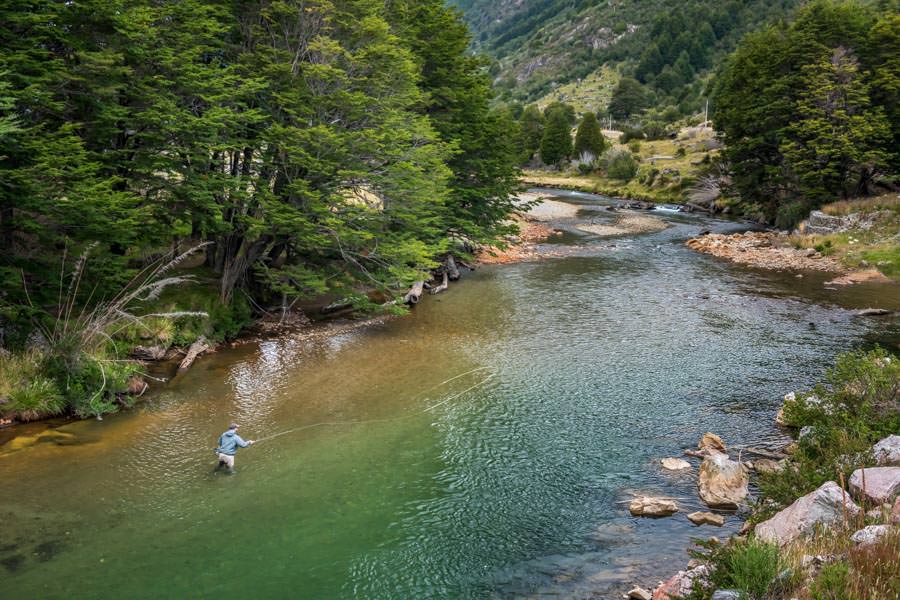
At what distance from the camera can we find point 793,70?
49.3 metres

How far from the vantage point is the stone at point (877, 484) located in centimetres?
1010

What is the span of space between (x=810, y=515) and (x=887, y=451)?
10.8 feet

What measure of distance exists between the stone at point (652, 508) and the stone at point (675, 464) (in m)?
1.71

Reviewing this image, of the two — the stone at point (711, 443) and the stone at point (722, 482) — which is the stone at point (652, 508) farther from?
the stone at point (711, 443)

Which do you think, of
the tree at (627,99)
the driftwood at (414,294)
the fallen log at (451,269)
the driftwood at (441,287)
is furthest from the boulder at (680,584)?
the tree at (627,99)

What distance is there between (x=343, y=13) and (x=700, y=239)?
3401 cm

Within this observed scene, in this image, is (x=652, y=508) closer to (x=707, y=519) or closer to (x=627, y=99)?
(x=707, y=519)

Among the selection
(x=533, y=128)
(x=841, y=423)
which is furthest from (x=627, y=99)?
(x=841, y=423)

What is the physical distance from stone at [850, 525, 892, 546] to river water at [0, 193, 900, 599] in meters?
3.73

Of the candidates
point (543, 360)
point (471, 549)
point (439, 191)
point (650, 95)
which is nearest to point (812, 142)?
point (439, 191)

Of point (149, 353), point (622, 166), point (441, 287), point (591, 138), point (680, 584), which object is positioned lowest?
point (680, 584)

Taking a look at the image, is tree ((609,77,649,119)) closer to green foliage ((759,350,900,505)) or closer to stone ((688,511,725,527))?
green foliage ((759,350,900,505))

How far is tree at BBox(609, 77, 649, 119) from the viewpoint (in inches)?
5463

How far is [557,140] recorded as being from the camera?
351 ft
